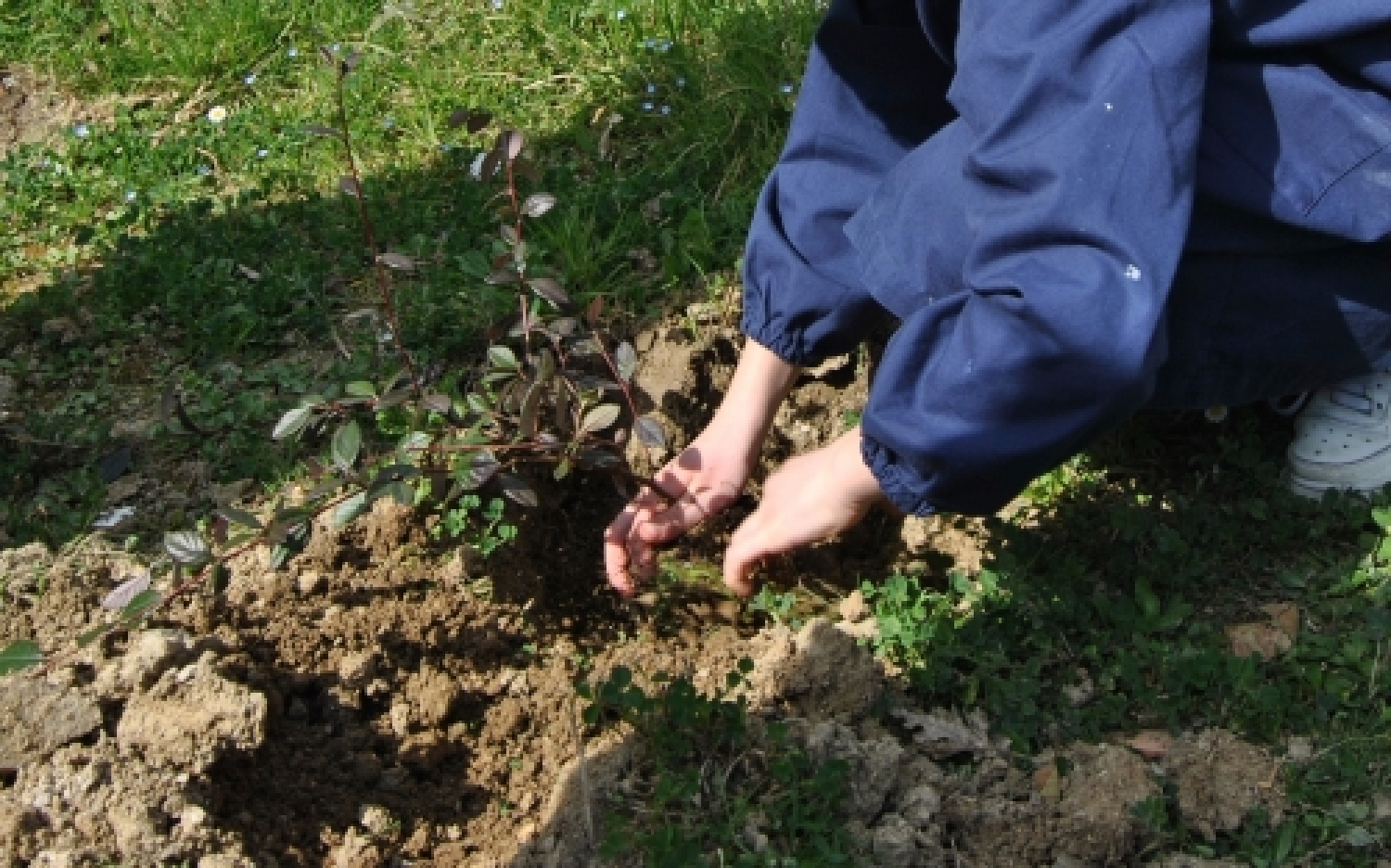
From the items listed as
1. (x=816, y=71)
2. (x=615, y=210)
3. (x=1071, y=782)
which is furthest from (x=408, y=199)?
(x=1071, y=782)

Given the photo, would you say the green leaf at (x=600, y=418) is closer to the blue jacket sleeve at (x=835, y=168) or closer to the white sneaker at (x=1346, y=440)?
the blue jacket sleeve at (x=835, y=168)

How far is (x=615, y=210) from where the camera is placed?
11.2ft

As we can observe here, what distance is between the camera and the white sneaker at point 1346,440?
8.91ft

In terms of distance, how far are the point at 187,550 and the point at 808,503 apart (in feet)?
3.00

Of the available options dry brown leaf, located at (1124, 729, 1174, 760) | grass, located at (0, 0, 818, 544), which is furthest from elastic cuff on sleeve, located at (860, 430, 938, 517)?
grass, located at (0, 0, 818, 544)

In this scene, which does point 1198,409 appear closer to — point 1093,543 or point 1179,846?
point 1093,543

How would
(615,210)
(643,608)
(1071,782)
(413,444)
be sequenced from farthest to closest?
(615,210), (643,608), (413,444), (1071,782)

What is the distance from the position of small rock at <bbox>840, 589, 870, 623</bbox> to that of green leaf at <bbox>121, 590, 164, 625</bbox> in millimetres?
1102

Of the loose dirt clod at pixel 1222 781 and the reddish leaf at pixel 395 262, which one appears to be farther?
the reddish leaf at pixel 395 262

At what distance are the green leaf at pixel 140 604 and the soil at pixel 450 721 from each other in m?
0.05

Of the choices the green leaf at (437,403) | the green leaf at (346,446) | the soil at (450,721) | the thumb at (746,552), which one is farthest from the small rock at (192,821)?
the thumb at (746,552)

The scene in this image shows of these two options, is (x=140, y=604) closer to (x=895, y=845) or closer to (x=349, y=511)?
(x=349, y=511)

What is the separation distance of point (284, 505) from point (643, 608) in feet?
2.22

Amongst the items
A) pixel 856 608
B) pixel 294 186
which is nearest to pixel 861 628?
pixel 856 608
